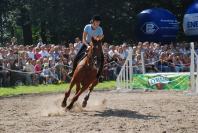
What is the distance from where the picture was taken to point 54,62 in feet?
75.1

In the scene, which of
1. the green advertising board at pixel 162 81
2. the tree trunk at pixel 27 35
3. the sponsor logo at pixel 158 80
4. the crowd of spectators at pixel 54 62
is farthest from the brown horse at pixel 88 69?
the tree trunk at pixel 27 35

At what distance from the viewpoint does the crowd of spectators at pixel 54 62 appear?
22.0 meters

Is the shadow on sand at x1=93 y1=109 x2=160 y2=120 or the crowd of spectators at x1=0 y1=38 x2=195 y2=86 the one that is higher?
the crowd of spectators at x1=0 y1=38 x2=195 y2=86

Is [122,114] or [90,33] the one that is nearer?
[122,114]

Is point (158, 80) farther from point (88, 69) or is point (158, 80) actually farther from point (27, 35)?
point (27, 35)

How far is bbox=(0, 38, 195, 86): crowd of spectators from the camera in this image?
22.0 meters

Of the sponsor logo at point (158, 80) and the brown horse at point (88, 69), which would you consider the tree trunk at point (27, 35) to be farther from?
the brown horse at point (88, 69)

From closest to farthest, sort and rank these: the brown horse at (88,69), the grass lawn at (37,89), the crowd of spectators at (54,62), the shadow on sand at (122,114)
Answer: the shadow on sand at (122,114), the brown horse at (88,69), the grass lawn at (37,89), the crowd of spectators at (54,62)

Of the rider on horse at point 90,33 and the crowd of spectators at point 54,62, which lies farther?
the crowd of spectators at point 54,62

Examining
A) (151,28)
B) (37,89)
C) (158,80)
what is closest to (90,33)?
(158,80)

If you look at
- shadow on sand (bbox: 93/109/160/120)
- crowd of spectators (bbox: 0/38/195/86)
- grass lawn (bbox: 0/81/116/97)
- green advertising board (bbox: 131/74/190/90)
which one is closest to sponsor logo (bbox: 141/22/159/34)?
crowd of spectators (bbox: 0/38/195/86)

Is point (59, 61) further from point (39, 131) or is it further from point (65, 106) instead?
point (39, 131)

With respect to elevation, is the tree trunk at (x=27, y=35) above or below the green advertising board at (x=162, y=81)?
above

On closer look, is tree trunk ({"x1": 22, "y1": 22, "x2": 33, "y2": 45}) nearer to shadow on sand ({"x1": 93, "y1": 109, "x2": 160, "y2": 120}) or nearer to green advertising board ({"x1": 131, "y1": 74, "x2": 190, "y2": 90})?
green advertising board ({"x1": 131, "y1": 74, "x2": 190, "y2": 90})
